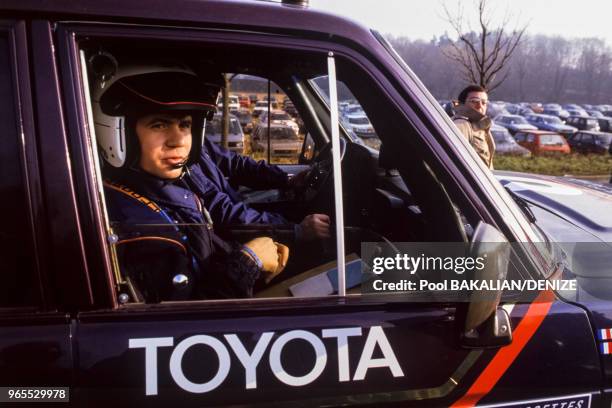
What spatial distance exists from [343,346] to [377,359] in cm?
9

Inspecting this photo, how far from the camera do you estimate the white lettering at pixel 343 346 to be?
130cm

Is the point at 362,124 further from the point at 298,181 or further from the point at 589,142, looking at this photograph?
the point at 589,142

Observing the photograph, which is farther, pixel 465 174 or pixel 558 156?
pixel 558 156

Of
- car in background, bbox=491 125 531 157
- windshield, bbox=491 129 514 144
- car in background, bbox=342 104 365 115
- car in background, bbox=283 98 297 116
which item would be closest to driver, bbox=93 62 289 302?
car in background, bbox=342 104 365 115

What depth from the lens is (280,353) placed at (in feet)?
4.20

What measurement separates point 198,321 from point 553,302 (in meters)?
0.96

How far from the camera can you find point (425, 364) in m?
1.33

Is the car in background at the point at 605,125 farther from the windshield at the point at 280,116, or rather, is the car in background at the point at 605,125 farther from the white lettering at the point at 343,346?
the white lettering at the point at 343,346

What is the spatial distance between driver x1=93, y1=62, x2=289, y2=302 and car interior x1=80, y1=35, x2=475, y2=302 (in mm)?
74

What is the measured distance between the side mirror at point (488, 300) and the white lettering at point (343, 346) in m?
0.29

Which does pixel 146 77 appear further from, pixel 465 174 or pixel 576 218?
pixel 576 218

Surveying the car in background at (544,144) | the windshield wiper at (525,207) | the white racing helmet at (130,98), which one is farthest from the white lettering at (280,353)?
the car in background at (544,144)

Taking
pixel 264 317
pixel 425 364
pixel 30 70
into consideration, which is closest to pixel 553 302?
pixel 425 364

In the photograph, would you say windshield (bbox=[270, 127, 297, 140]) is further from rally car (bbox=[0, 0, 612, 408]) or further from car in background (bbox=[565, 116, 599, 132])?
car in background (bbox=[565, 116, 599, 132])
